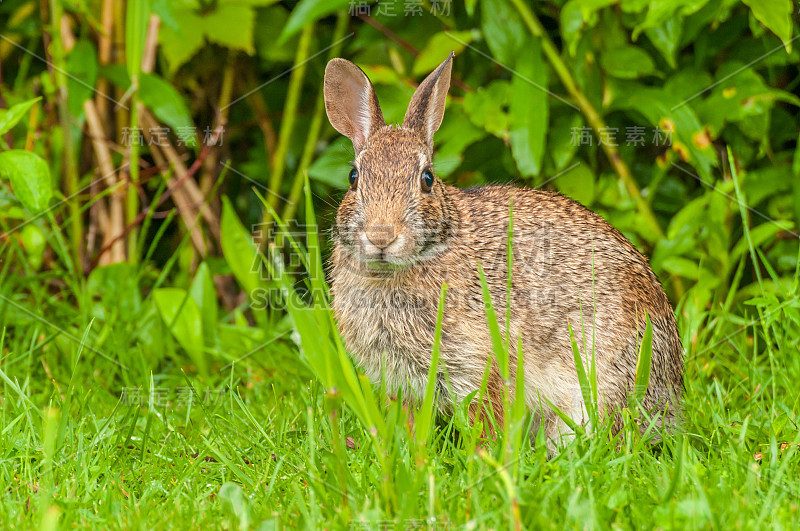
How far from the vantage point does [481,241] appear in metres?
3.77

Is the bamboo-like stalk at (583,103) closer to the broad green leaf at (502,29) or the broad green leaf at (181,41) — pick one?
the broad green leaf at (502,29)

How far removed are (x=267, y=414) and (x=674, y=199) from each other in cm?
285

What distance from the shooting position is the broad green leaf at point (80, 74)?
4.94 m

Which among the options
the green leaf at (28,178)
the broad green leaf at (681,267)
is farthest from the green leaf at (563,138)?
the green leaf at (28,178)

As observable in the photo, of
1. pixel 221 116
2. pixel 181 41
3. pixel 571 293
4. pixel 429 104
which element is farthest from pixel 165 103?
pixel 571 293

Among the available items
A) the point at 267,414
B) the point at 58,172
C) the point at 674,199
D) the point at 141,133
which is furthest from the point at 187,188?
the point at 674,199

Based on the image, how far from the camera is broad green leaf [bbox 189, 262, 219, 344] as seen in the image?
4.66m

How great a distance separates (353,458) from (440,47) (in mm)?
2605

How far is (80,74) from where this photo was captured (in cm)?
505

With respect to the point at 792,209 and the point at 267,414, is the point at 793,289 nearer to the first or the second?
the point at 792,209

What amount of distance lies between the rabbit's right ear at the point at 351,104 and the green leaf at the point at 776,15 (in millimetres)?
1847

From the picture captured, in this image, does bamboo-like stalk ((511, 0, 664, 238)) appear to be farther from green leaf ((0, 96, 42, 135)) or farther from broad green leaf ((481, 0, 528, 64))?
green leaf ((0, 96, 42, 135))

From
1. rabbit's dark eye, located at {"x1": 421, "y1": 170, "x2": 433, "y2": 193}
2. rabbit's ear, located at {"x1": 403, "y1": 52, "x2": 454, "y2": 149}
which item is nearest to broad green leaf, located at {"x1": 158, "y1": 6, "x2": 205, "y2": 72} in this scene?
rabbit's ear, located at {"x1": 403, "y1": 52, "x2": 454, "y2": 149}

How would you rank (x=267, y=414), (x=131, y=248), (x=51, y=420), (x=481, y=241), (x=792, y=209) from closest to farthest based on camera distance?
(x=51, y=420) < (x=267, y=414) < (x=481, y=241) < (x=792, y=209) < (x=131, y=248)
